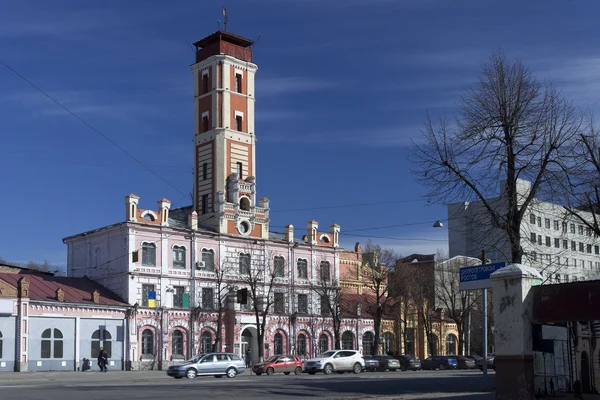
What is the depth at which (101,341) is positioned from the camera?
56.7m

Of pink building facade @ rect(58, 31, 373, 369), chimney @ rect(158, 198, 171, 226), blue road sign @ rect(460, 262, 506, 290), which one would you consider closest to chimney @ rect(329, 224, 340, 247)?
pink building facade @ rect(58, 31, 373, 369)

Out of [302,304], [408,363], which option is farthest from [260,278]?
[408,363]

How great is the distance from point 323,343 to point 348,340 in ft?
9.57

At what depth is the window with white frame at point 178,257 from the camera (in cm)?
6238

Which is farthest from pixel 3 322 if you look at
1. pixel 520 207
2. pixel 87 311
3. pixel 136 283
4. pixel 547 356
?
pixel 547 356

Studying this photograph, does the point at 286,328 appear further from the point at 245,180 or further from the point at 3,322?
the point at 3,322

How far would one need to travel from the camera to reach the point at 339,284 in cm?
7375

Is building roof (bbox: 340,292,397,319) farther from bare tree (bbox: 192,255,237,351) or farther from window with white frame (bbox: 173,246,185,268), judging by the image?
window with white frame (bbox: 173,246,185,268)

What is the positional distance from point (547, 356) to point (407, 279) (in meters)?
52.8

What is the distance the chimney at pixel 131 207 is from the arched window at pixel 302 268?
1716cm

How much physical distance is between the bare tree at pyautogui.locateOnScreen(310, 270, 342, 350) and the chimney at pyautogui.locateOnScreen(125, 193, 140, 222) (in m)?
18.4

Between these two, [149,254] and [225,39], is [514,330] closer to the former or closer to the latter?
[149,254]

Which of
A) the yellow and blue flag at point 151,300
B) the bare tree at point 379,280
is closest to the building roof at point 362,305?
the bare tree at point 379,280

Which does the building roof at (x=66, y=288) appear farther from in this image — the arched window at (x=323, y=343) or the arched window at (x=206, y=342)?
the arched window at (x=323, y=343)
